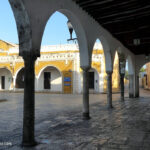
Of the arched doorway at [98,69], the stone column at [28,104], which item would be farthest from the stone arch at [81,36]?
the arched doorway at [98,69]

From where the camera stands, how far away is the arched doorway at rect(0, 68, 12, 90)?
25183mm

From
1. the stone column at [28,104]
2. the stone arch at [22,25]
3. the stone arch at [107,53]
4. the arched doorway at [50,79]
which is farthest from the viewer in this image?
the arched doorway at [50,79]

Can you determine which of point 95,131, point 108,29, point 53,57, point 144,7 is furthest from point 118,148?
point 53,57

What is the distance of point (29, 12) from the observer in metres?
3.48

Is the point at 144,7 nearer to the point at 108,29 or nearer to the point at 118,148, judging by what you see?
the point at 108,29

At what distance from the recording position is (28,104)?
11.6ft

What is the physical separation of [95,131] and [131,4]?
3651mm

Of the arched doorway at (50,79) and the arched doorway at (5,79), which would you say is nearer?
the arched doorway at (50,79)

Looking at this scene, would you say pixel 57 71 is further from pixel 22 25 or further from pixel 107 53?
pixel 22 25

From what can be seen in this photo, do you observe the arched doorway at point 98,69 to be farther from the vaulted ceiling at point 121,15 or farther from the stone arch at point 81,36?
the stone arch at point 81,36

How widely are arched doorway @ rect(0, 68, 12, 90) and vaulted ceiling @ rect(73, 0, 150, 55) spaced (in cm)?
2033

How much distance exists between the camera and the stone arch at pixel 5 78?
25183mm

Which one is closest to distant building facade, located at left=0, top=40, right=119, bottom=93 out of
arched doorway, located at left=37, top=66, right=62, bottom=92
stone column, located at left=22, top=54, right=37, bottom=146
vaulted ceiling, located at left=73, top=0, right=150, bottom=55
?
arched doorway, located at left=37, top=66, right=62, bottom=92

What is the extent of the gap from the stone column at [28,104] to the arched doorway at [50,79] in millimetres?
18990
